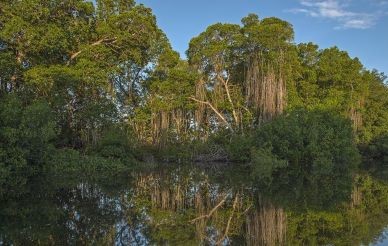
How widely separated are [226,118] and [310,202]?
28.3m

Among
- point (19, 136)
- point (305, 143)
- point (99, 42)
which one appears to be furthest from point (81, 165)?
point (305, 143)

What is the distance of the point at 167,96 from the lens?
37.2 metres

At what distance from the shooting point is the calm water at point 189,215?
848 centimetres

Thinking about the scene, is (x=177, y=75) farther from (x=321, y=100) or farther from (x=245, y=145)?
(x=321, y=100)

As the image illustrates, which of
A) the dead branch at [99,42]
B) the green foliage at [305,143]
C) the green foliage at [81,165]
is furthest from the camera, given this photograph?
the green foliage at [305,143]

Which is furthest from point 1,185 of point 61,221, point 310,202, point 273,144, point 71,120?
point 273,144

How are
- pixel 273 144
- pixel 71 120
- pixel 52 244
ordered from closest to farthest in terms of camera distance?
pixel 52 244, pixel 71 120, pixel 273 144

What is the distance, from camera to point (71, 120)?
28.8 meters

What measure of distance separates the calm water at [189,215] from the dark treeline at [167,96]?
478 cm

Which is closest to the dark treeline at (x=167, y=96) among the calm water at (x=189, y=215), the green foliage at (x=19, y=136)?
the green foliage at (x=19, y=136)

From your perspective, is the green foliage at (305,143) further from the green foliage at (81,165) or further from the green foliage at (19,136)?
the green foliage at (19,136)

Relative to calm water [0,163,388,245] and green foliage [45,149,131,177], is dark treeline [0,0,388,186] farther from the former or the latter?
calm water [0,163,388,245]

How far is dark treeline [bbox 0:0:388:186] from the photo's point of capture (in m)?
24.0

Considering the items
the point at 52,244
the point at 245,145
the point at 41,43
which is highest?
the point at 41,43
